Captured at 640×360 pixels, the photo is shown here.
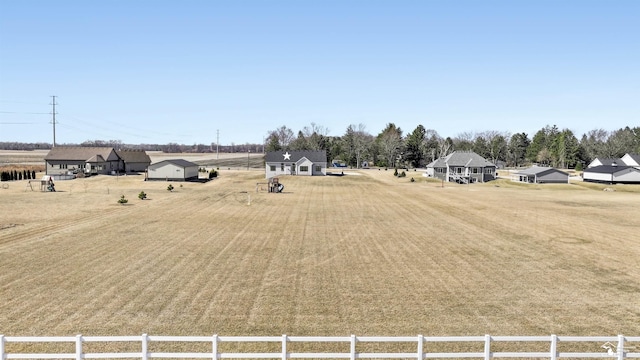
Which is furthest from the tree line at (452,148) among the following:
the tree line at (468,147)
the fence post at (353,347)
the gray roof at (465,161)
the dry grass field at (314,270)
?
the fence post at (353,347)

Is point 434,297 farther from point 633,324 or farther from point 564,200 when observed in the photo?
point 564,200

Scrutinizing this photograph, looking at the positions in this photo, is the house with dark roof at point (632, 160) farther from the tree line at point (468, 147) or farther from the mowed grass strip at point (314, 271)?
the mowed grass strip at point (314, 271)

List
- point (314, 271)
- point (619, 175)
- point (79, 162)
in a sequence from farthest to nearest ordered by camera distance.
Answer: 1. point (79, 162)
2. point (619, 175)
3. point (314, 271)

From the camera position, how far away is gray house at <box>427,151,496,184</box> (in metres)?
97.1

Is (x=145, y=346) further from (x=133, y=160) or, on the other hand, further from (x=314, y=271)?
(x=133, y=160)

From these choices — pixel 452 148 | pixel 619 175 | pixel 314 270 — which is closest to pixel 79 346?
pixel 314 270

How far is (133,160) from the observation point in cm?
10325

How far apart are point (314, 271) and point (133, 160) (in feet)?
289

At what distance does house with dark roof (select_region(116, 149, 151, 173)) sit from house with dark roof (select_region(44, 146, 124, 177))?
13.0ft

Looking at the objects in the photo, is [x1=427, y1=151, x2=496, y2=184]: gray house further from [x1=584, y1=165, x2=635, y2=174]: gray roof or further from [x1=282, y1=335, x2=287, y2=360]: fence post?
[x1=282, y1=335, x2=287, y2=360]: fence post

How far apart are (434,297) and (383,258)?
7.60 meters

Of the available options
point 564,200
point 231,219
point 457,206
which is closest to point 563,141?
point 564,200

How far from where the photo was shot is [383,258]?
94.2 ft

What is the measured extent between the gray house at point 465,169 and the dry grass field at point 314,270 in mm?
45836
